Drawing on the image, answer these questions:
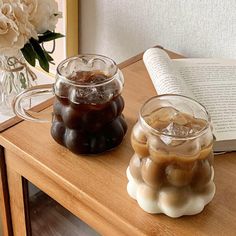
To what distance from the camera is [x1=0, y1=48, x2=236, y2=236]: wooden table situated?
479 mm

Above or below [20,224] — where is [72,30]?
above

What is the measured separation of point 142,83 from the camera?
28.2 inches

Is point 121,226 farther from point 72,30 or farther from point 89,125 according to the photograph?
point 72,30

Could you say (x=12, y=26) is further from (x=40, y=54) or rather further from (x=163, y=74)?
(x=163, y=74)

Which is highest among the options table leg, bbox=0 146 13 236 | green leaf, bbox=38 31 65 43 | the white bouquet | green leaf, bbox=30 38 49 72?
the white bouquet

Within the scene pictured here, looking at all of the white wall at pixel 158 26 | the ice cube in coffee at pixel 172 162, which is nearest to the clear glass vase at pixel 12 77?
the white wall at pixel 158 26

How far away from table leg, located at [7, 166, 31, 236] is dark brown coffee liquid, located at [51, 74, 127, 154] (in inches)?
4.2

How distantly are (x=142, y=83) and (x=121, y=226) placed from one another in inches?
11.2

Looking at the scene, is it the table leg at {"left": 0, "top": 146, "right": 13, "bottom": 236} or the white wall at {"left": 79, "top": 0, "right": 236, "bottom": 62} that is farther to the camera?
the white wall at {"left": 79, "top": 0, "right": 236, "bottom": 62}

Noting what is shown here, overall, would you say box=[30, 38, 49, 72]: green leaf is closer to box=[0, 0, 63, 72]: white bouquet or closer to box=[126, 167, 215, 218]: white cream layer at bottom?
box=[0, 0, 63, 72]: white bouquet

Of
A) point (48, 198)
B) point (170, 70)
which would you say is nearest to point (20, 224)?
point (48, 198)

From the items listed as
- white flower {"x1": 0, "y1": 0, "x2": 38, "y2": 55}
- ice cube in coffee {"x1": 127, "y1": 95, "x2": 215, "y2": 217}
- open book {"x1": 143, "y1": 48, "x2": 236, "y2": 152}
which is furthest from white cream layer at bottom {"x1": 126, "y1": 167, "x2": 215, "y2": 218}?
white flower {"x1": 0, "y1": 0, "x2": 38, "y2": 55}

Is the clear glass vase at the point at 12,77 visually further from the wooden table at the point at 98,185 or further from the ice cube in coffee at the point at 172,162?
the ice cube in coffee at the point at 172,162

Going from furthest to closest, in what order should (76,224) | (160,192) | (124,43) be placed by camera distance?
(124,43) → (76,224) → (160,192)
